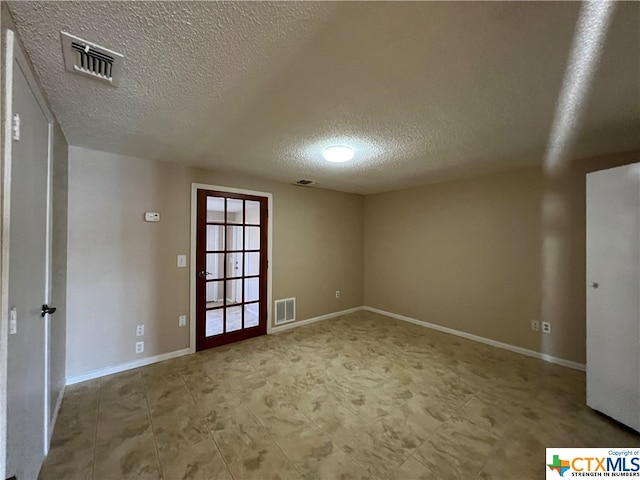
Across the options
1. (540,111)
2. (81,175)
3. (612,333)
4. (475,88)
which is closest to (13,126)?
(81,175)

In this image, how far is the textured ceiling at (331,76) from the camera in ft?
3.44

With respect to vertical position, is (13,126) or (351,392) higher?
(13,126)

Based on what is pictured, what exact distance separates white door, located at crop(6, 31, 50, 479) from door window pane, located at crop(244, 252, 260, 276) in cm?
216

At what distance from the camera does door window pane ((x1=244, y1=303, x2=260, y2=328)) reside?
385cm

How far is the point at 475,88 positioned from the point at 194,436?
9.66ft

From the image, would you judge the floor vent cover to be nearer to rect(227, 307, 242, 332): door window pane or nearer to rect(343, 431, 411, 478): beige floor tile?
rect(227, 307, 242, 332): door window pane

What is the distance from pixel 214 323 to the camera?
12.4 ft

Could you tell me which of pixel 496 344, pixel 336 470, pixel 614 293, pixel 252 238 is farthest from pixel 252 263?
pixel 614 293

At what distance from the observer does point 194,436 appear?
1.86 metres

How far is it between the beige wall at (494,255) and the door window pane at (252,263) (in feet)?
7.58

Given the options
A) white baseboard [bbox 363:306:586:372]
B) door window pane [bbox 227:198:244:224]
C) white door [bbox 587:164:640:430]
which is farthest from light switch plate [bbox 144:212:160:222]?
white door [bbox 587:164:640:430]

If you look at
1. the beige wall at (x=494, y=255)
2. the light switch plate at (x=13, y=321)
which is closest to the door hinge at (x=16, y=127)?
the light switch plate at (x=13, y=321)

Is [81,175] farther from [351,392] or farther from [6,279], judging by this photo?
[351,392]

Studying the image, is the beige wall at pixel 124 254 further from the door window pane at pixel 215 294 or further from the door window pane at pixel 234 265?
the door window pane at pixel 234 265
